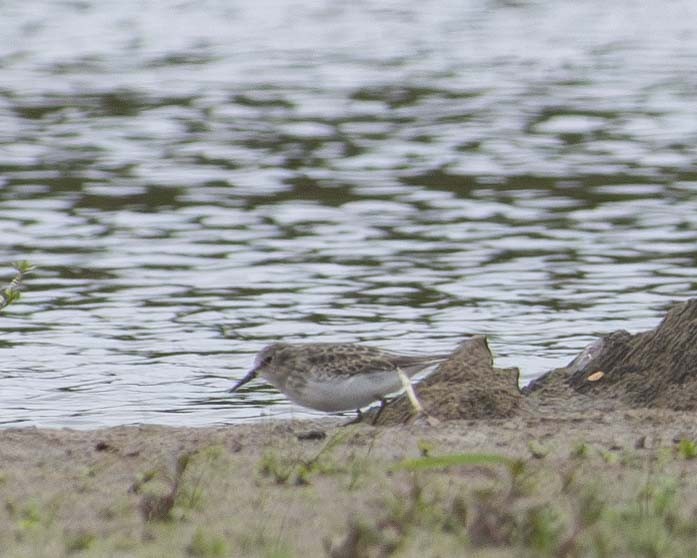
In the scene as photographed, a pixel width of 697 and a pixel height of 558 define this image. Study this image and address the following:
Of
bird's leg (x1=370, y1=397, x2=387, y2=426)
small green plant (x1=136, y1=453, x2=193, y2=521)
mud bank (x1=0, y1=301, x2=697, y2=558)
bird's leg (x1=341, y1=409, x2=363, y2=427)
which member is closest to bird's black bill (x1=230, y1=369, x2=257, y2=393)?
mud bank (x1=0, y1=301, x2=697, y2=558)

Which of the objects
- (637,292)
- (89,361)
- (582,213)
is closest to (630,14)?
(582,213)

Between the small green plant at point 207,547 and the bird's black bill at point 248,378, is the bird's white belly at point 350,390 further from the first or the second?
the small green plant at point 207,547

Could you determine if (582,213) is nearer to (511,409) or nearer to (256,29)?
(511,409)

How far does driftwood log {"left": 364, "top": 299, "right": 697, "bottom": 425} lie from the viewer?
896 centimetres

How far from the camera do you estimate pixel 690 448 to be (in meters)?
7.26

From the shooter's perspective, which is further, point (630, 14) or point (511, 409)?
point (630, 14)

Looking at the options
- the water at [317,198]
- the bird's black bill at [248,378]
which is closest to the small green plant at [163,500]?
the bird's black bill at [248,378]

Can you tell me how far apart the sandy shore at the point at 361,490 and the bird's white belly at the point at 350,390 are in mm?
462

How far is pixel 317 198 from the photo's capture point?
1659 cm

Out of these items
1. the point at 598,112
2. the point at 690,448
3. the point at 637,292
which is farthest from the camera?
the point at 598,112

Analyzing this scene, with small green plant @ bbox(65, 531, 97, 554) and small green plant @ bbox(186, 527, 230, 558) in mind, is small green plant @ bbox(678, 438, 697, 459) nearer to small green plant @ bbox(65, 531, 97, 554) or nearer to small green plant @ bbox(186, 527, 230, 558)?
small green plant @ bbox(186, 527, 230, 558)

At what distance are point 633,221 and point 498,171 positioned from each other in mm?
2277

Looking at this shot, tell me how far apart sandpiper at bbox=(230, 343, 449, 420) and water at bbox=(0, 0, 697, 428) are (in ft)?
3.20

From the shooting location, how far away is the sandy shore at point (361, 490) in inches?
220
